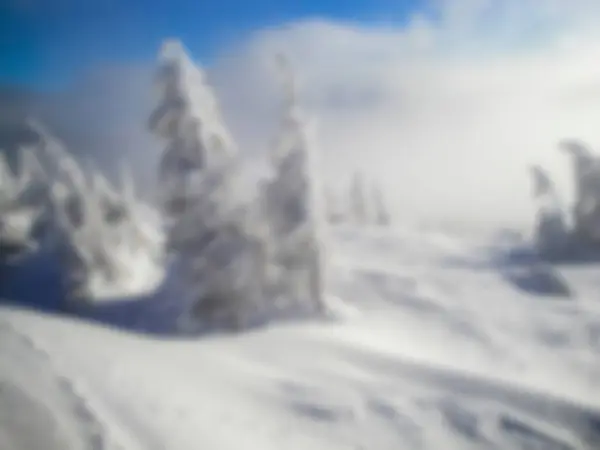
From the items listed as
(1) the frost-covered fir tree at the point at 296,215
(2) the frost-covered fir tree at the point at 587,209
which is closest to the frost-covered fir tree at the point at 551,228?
(2) the frost-covered fir tree at the point at 587,209

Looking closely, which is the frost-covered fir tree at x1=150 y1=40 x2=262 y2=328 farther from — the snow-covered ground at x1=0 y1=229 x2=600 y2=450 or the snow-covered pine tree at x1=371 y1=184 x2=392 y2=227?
the snow-covered pine tree at x1=371 y1=184 x2=392 y2=227

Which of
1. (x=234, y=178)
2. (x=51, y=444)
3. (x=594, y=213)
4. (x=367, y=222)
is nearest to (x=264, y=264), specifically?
(x=234, y=178)

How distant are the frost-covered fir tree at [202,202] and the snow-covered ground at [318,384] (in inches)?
58.8

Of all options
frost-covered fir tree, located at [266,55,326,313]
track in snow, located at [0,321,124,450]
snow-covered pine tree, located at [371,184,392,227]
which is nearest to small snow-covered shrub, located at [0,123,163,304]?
frost-covered fir tree, located at [266,55,326,313]

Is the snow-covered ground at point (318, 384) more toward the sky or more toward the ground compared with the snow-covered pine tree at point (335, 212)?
more toward the ground

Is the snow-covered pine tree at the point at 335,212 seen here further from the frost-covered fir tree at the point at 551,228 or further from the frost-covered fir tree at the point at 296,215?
the frost-covered fir tree at the point at 296,215

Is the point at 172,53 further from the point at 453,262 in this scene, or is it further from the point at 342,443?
the point at 453,262

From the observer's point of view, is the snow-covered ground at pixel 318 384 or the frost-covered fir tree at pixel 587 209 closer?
the snow-covered ground at pixel 318 384

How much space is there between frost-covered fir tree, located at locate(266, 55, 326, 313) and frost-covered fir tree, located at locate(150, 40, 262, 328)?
2.39 feet

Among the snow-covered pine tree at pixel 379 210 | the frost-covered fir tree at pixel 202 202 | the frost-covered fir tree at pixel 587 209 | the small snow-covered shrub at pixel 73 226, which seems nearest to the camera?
the frost-covered fir tree at pixel 202 202

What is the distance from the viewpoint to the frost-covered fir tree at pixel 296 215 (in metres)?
11.9

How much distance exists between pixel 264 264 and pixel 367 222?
46.5ft

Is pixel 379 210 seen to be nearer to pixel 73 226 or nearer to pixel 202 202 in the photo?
pixel 202 202

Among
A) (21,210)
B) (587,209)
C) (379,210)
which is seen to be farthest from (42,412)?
(379,210)
